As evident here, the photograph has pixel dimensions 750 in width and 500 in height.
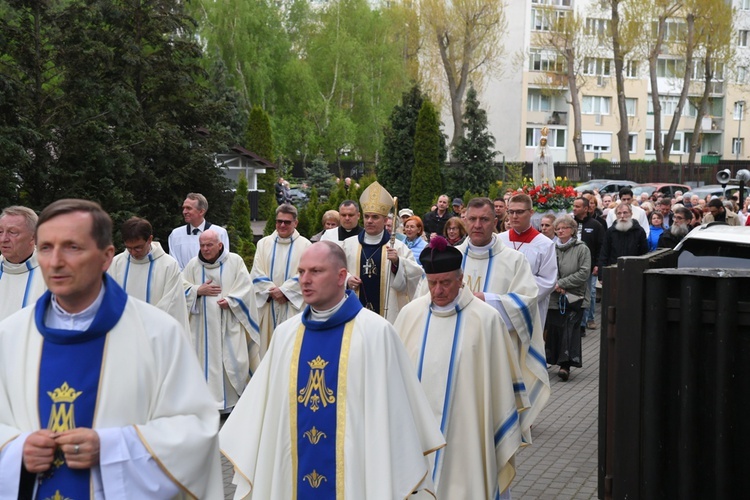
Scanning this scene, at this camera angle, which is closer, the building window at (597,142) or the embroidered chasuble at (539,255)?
the embroidered chasuble at (539,255)

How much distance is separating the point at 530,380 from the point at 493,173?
30.5 metres

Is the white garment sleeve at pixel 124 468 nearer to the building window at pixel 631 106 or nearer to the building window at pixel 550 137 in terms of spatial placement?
the building window at pixel 550 137

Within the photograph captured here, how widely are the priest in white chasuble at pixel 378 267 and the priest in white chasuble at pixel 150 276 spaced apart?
5.31ft

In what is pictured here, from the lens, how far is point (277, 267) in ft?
38.7

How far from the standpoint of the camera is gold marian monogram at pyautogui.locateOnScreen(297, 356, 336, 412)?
5.31 meters

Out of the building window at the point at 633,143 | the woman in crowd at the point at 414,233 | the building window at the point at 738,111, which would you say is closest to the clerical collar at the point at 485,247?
the woman in crowd at the point at 414,233

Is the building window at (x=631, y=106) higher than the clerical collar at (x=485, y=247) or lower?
higher

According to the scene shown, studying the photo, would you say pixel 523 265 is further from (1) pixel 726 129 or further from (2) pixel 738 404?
(1) pixel 726 129

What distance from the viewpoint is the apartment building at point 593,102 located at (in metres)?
65.5

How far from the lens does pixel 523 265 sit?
816cm

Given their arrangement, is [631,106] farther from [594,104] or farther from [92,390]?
[92,390]

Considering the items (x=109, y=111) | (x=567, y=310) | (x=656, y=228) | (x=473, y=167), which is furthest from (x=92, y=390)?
(x=473, y=167)

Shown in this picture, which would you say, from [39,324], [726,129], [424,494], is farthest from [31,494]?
[726,129]

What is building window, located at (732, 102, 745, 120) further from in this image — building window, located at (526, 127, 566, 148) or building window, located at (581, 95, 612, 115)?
building window, located at (526, 127, 566, 148)
